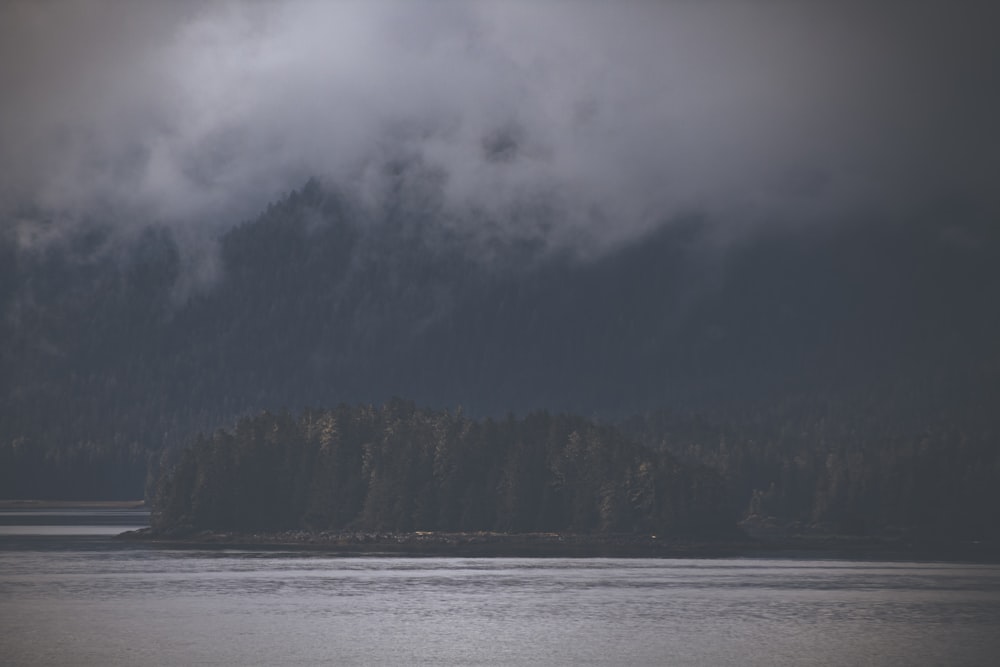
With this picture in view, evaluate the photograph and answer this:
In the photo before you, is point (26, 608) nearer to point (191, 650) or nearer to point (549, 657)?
point (191, 650)

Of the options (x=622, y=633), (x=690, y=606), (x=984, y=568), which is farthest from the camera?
(x=984, y=568)

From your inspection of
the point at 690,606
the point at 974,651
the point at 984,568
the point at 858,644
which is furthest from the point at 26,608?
the point at 984,568

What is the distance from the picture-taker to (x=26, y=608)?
4966 inches

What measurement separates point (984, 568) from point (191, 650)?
127285 mm

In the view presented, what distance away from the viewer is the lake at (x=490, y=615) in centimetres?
10144

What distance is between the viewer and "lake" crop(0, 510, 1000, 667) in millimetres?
101438

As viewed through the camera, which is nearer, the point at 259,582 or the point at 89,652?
the point at 89,652

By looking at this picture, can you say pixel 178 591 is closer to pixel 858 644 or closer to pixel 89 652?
pixel 89 652

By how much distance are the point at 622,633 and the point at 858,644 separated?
20.2m

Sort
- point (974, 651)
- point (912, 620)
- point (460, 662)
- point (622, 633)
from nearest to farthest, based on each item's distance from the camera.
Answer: point (460, 662)
point (974, 651)
point (622, 633)
point (912, 620)

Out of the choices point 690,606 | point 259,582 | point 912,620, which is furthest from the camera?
point 259,582

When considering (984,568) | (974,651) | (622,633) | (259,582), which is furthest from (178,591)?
(984,568)

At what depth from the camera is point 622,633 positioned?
4500 inches

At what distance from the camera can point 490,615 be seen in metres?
126
